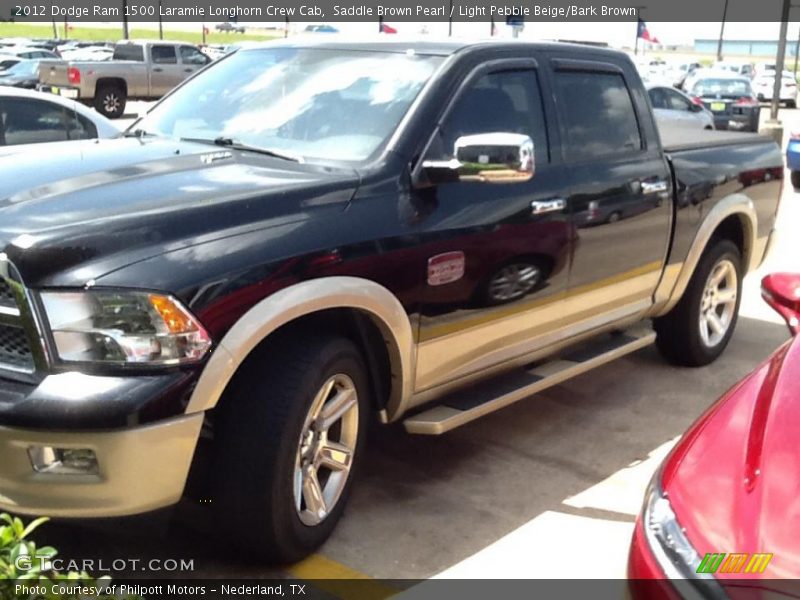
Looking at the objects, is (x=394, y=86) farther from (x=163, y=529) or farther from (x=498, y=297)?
(x=163, y=529)

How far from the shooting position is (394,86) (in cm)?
431

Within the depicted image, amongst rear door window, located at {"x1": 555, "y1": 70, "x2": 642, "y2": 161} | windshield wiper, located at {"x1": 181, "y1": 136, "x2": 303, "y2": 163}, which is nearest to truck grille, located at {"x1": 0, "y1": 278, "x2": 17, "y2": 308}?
windshield wiper, located at {"x1": 181, "y1": 136, "x2": 303, "y2": 163}

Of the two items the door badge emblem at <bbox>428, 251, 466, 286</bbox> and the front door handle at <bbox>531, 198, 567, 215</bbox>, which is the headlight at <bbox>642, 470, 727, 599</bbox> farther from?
the front door handle at <bbox>531, 198, 567, 215</bbox>

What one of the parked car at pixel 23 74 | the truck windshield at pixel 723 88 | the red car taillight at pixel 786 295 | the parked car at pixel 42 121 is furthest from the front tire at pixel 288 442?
the truck windshield at pixel 723 88

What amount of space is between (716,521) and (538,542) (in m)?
1.69

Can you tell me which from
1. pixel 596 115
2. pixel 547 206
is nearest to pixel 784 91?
pixel 596 115

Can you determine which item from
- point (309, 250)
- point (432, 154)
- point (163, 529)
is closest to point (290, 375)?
point (309, 250)

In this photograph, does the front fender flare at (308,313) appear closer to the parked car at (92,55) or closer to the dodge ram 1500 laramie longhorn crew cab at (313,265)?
the dodge ram 1500 laramie longhorn crew cab at (313,265)

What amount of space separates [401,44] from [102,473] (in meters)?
2.49

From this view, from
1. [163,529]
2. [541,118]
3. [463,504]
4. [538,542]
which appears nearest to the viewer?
[163,529]

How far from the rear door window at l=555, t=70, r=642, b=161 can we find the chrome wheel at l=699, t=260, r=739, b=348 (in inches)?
52.1

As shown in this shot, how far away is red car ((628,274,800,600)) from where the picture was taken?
2.22 m

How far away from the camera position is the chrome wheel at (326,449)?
3598 mm

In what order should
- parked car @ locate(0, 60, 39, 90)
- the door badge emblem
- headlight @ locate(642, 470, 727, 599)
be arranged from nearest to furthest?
1. headlight @ locate(642, 470, 727, 599)
2. the door badge emblem
3. parked car @ locate(0, 60, 39, 90)
